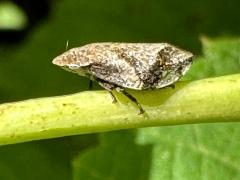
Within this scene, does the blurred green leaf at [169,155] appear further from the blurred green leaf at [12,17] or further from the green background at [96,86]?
the blurred green leaf at [12,17]

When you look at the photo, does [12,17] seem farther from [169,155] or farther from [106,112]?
[106,112]

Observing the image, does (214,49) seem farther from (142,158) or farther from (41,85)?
(41,85)

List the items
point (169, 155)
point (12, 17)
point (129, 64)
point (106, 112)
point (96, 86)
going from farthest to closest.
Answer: point (12, 17) < point (96, 86) < point (169, 155) < point (129, 64) < point (106, 112)

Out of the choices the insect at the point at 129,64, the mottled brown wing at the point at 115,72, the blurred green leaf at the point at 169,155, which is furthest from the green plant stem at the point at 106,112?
the blurred green leaf at the point at 169,155

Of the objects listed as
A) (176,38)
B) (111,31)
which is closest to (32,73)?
(111,31)

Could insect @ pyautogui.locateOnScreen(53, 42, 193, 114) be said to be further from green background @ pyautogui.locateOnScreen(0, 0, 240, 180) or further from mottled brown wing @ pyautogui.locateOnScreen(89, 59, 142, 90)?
green background @ pyautogui.locateOnScreen(0, 0, 240, 180)

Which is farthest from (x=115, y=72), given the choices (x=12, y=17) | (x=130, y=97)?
(x=12, y=17)
